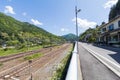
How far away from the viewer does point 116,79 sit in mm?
8078

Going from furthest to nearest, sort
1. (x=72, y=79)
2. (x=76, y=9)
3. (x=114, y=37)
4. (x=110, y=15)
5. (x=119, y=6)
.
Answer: (x=110, y=15), (x=119, y=6), (x=114, y=37), (x=76, y=9), (x=72, y=79)

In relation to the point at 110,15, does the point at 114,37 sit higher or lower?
lower

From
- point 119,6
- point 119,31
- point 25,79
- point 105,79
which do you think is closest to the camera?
point 105,79

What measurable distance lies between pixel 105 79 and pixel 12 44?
7881cm

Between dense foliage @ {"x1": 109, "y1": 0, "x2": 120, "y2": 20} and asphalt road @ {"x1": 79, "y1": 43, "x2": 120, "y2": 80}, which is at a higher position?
dense foliage @ {"x1": 109, "y1": 0, "x2": 120, "y2": 20}

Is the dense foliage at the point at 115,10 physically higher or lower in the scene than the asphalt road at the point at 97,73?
higher

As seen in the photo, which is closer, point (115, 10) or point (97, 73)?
point (97, 73)

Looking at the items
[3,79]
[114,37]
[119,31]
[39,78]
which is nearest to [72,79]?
[39,78]

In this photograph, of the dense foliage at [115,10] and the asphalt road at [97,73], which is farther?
the dense foliage at [115,10]

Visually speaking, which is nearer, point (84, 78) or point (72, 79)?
point (72, 79)

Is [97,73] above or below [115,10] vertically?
below

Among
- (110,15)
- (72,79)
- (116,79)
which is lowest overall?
(116,79)

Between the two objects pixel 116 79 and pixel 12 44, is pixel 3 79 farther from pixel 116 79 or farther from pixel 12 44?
pixel 12 44

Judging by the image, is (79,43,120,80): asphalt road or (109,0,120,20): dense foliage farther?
(109,0,120,20): dense foliage
